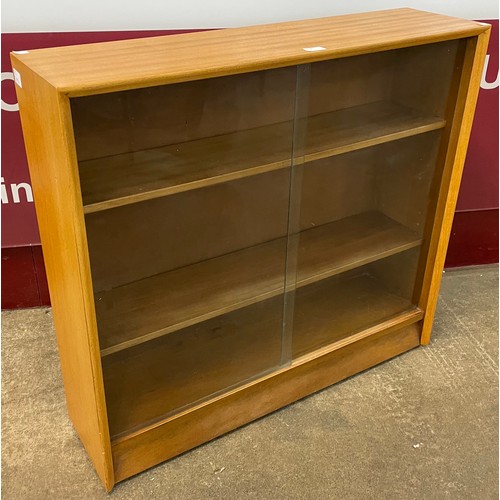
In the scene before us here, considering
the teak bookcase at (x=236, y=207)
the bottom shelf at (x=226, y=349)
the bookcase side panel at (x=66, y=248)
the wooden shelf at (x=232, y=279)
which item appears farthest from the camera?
the bottom shelf at (x=226, y=349)

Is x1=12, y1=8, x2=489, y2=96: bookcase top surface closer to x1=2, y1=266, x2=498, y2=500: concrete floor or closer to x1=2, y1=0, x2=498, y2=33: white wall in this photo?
x1=2, y1=0, x2=498, y2=33: white wall

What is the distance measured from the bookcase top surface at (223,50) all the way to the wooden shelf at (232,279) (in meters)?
0.54

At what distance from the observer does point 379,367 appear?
216 cm

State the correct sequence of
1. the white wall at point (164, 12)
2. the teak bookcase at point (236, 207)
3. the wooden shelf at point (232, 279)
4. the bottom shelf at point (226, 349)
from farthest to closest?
the white wall at point (164, 12)
the bottom shelf at point (226, 349)
the wooden shelf at point (232, 279)
the teak bookcase at point (236, 207)

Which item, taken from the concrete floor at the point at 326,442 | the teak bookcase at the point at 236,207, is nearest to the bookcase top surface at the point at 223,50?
the teak bookcase at the point at 236,207

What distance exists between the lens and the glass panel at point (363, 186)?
69.3 inches

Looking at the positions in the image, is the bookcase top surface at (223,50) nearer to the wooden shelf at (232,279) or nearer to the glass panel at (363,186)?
the glass panel at (363,186)

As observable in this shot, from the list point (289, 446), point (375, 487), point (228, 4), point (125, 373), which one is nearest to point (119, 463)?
point (125, 373)

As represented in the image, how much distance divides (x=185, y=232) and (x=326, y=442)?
75cm

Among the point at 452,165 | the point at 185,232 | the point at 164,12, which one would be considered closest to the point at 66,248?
the point at 185,232

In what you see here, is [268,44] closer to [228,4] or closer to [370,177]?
[228,4]

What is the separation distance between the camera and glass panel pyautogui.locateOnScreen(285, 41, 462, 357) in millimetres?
1761

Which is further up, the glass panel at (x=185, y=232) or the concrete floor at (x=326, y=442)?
the glass panel at (x=185, y=232)

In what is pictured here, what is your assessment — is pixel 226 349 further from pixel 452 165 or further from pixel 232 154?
pixel 452 165
